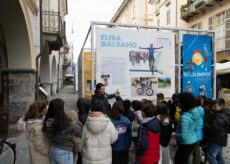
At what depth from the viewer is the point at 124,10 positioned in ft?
114

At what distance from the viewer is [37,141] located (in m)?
2.47

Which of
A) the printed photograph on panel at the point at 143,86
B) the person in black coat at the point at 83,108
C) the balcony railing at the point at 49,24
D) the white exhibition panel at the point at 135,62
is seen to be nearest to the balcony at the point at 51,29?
Answer: the balcony railing at the point at 49,24

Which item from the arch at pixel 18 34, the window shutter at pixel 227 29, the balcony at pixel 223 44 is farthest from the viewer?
the balcony at pixel 223 44

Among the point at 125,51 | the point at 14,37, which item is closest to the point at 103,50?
the point at 125,51

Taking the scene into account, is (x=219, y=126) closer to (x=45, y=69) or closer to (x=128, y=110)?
(x=128, y=110)

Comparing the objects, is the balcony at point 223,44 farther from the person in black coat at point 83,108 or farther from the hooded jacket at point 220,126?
the person in black coat at point 83,108

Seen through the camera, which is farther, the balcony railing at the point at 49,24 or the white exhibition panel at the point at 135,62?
the balcony railing at the point at 49,24

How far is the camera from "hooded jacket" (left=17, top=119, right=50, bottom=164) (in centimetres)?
246

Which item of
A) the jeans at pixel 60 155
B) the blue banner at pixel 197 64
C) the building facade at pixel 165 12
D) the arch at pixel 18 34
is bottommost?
the jeans at pixel 60 155

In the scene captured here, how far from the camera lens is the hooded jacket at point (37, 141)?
2463 mm

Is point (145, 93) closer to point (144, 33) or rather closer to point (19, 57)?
point (144, 33)

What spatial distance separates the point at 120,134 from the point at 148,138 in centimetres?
42

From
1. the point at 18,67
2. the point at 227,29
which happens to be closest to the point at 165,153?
the point at 18,67

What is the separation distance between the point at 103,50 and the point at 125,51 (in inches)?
22.8
